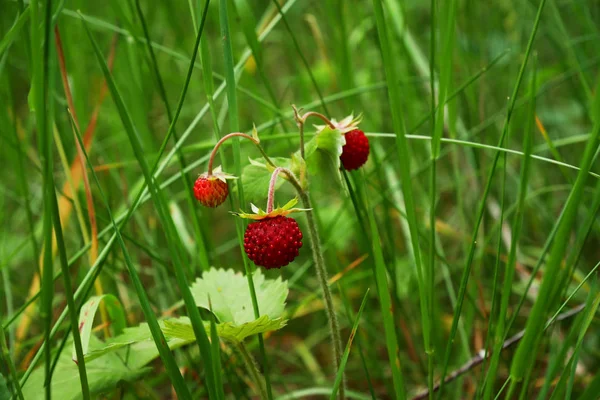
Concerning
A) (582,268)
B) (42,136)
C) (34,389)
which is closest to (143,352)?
(34,389)

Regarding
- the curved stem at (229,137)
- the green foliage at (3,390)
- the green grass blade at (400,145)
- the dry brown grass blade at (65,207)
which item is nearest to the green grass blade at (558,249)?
the green grass blade at (400,145)

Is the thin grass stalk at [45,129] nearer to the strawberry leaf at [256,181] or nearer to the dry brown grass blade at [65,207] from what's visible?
the strawberry leaf at [256,181]

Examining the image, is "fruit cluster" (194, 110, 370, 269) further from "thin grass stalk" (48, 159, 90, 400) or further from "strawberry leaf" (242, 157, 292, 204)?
"thin grass stalk" (48, 159, 90, 400)

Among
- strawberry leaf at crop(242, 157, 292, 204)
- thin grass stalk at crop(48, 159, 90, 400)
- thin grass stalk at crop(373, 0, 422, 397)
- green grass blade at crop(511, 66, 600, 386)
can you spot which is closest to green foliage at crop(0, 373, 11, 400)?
thin grass stalk at crop(48, 159, 90, 400)

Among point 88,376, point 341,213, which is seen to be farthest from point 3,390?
point 341,213

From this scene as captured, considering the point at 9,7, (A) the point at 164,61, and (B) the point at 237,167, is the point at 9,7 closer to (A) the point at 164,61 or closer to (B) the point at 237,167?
(A) the point at 164,61

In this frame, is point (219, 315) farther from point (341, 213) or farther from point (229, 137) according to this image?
point (341, 213)

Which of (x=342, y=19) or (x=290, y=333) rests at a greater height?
(x=342, y=19)
